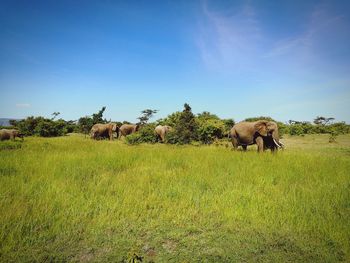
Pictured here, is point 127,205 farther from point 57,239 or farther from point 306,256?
point 306,256

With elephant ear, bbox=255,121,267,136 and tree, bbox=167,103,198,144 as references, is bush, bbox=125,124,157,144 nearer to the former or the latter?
tree, bbox=167,103,198,144

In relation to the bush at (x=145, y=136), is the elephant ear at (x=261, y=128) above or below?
above

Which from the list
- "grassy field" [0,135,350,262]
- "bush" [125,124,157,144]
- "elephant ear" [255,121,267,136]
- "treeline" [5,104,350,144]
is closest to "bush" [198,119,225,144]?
"treeline" [5,104,350,144]

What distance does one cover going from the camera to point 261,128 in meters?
12.4

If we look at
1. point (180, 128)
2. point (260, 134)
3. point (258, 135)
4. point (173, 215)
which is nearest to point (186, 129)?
point (180, 128)

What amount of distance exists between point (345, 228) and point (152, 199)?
3118 millimetres

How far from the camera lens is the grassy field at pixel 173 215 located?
128 inches

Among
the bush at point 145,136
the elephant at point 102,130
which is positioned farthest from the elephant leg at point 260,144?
the elephant at point 102,130

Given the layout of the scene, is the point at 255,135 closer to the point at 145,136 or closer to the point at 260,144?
the point at 260,144

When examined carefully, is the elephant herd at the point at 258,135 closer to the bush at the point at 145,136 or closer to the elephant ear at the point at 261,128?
the elephant ear at the point at 261,128

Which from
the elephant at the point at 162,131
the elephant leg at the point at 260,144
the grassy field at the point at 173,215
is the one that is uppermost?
the elephant at the point at 162,131

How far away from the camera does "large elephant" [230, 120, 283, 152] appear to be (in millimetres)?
12055

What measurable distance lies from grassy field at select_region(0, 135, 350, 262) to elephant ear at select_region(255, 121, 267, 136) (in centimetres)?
558

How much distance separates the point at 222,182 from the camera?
6008 mm
